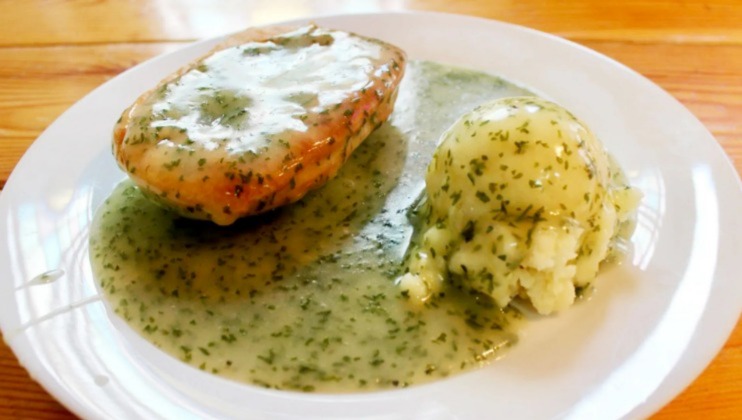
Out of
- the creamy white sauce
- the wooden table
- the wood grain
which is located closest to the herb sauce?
the creamy white sauce

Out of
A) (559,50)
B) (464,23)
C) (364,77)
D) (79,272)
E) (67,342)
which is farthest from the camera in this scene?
(464,23)

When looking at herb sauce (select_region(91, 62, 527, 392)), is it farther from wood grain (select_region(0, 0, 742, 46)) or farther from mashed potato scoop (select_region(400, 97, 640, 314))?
wood grain (select_region(0, 0, 742, 46))

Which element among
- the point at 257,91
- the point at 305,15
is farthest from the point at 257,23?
the point at 257,91

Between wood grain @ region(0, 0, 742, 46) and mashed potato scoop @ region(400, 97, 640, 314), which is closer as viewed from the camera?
mashed potato scoop @ region(400, 97, 640, 314)

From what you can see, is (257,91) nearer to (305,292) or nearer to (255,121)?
(255,121)

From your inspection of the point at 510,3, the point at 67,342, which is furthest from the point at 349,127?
the point at 510,3

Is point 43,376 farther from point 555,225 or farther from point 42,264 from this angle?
point 555,225

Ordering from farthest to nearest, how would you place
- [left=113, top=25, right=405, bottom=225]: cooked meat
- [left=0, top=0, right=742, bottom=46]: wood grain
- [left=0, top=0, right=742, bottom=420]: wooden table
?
1. [left=0, top=0, right=742, bottom=46]: wood grain
2. [left=0, top=0, right=742, bottom=420]: wooden table
3. [left=113, top=25, right=405, bottom=225]: cooked meat
